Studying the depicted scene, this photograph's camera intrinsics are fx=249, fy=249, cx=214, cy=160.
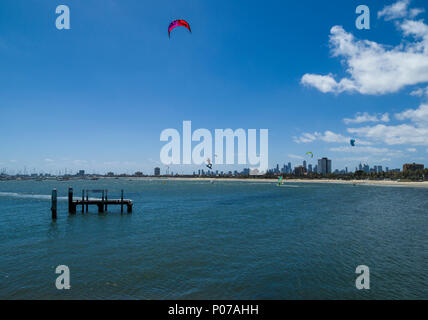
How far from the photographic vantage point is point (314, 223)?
102 ft

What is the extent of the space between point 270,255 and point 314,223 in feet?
50.2

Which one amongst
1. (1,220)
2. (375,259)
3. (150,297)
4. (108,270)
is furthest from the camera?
(1,220)

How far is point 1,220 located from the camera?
3362 cm

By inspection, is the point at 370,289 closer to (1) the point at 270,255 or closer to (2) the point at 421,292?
(2) the point at 421,292

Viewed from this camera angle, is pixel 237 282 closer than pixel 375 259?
Yes

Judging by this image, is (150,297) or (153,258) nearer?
(150,297)

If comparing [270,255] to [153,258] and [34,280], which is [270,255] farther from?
[34,280]

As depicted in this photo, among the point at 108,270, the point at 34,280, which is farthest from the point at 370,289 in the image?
the point at 34,280

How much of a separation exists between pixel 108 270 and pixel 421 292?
17193mm

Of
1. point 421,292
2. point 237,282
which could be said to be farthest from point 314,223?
point 237,282
